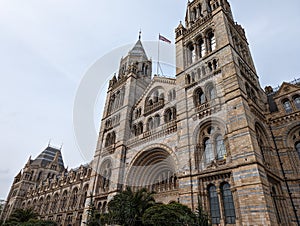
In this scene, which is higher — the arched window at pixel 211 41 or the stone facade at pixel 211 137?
the arched window at pixel 211 41

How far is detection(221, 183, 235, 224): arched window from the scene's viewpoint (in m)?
12.6

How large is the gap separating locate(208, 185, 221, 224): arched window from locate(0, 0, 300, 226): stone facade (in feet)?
0.20

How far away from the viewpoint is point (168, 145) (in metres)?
18.5

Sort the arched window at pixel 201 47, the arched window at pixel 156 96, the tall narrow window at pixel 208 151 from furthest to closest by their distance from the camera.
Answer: the arched window at pixel 156 96
the arched window at pixel 201 47
the tall narrow window at pixel 208 151

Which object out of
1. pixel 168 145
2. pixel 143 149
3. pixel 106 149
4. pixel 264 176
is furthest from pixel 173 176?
pixel 106 149

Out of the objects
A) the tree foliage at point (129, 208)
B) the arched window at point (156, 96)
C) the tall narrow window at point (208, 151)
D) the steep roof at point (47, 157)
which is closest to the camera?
the tree foliage at point (129, 208)

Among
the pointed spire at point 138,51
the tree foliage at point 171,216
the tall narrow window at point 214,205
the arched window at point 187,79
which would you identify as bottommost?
the tree foliage at point 171,216

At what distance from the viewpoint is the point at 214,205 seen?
13.7 m

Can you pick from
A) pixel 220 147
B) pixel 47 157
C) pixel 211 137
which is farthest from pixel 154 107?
pixel 47 157

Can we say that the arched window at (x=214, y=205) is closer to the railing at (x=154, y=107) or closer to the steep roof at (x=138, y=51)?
the railing at (x=154, y=107)

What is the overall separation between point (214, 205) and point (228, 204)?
972 millimetres

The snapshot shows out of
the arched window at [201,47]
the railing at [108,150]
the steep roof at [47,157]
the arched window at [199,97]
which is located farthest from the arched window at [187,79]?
the steep roof at [47,157]

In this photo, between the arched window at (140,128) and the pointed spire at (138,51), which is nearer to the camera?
the arched window at (140,128)

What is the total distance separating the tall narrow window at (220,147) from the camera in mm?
14691
